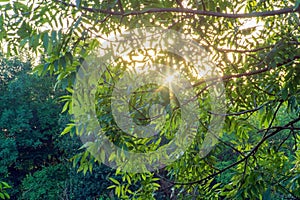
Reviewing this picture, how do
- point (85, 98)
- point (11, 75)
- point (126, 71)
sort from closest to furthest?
point (85, 98) → point (126, 71) → point (11, 75)

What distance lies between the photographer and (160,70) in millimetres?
1692

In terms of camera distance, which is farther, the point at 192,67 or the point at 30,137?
the point at 30,137

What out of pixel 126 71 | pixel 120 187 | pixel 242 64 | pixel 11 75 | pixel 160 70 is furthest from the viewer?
pixel 11 75

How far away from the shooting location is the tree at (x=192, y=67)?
4.39 feet

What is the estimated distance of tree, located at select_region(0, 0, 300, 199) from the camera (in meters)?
1.34

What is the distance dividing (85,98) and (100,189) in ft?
19.3

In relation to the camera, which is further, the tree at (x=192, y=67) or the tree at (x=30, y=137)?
the tree at (x=30, y=137)

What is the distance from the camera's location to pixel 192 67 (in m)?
1.85

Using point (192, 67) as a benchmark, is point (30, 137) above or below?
above

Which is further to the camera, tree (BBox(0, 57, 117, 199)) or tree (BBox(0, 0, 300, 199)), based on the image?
tree (BBox(0, 57, 117, 199))

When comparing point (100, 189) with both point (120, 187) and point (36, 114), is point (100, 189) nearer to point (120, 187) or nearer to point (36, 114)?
point (36, 114)

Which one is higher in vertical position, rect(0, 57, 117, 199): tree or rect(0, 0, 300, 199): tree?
rect(0, 57, 117, 199): tree

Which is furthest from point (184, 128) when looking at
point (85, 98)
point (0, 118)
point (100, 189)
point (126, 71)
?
point (0, 118)

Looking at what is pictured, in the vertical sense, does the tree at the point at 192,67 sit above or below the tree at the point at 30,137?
→ below
